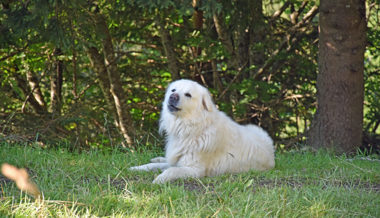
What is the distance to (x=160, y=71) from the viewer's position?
1073 cm

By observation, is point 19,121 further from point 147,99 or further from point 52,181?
point 52,181

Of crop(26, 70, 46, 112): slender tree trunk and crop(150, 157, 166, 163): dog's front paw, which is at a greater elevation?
crop(26, 70, 46, 112): slender tree trunk

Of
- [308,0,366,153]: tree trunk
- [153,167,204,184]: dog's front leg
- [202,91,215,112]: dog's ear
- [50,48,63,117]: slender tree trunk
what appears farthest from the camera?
[50,48,63,117]: slender tree trunk

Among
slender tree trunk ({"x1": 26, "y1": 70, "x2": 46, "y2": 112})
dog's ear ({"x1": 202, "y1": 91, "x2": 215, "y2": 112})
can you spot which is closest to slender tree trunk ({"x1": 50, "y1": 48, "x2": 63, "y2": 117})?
slender tree trunk ({"x1": 26, "y1": 70, "x2": 46, "y2": 112})

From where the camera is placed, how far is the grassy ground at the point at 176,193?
362 centimetres

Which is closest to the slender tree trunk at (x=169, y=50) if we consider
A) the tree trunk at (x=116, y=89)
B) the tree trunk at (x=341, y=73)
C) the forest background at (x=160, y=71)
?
the forest background at (x=160, y=71)

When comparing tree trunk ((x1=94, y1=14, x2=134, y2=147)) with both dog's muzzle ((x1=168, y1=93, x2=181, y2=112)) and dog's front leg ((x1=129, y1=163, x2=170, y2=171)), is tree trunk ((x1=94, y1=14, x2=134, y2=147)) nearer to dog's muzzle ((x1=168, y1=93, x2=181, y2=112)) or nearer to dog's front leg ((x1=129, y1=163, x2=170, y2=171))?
dog's front leg ((x1=129, y1=163, x2=170, y2=171))

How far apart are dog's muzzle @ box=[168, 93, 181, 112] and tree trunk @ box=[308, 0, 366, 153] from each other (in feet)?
10.6

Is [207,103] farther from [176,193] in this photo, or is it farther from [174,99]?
[176,193]

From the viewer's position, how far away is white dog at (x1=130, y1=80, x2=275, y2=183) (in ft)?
18.2

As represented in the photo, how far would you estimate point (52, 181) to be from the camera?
459cm

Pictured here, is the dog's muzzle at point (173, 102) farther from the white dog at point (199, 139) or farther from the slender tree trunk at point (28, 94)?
the slender tree trunk at point (28, 94)

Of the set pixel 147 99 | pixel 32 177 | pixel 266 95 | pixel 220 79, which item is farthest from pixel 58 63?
pixel 32 177

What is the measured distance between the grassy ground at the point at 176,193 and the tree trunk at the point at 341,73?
6.37 ft
